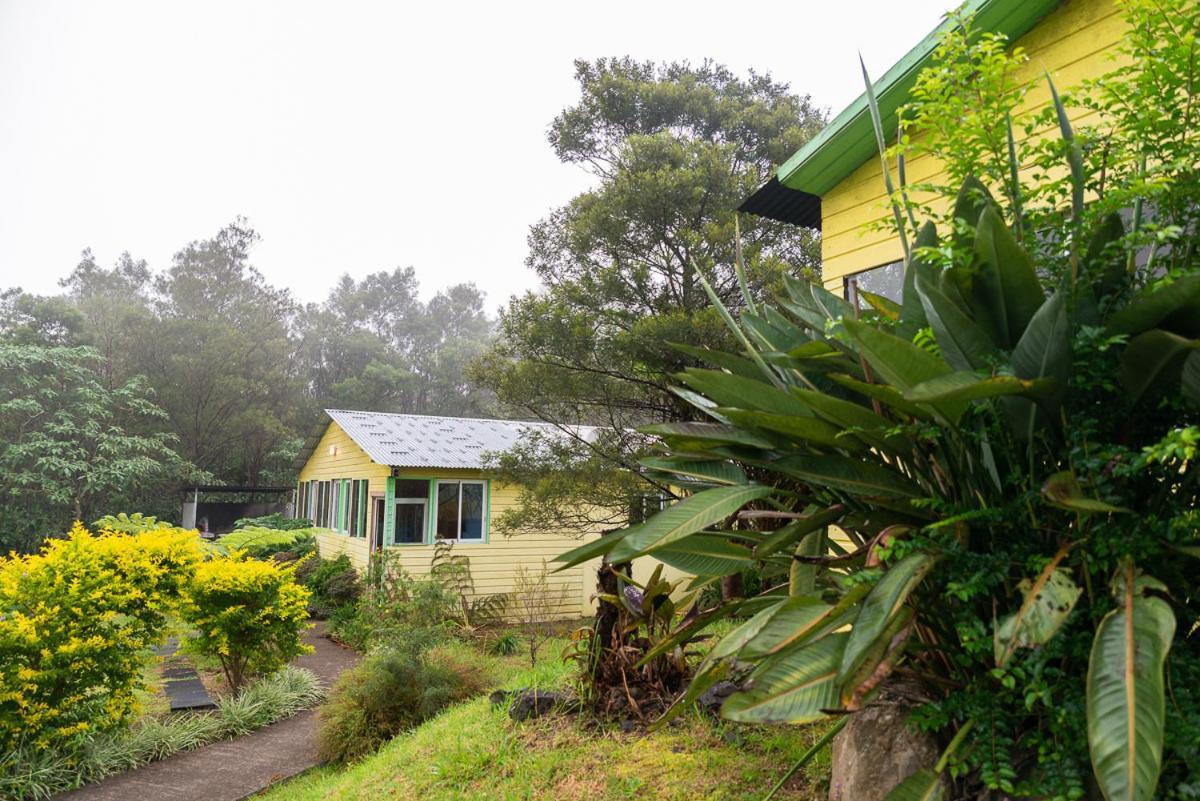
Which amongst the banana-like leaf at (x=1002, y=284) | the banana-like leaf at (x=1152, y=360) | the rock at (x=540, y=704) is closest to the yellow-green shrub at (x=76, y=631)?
the rock at (x=540, y=704)

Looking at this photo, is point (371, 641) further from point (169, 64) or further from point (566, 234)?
point (169, 64)

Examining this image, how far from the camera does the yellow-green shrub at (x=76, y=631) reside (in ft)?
19.3

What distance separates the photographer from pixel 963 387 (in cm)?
153

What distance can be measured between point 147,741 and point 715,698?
17.9 feet

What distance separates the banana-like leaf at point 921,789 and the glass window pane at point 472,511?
1250cm

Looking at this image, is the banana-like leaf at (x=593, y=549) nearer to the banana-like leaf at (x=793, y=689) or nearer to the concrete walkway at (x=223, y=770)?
the banana-like leaf at (x=793, y=689)

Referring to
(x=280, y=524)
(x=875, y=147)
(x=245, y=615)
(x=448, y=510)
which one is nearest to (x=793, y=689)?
(x=875, y=147)

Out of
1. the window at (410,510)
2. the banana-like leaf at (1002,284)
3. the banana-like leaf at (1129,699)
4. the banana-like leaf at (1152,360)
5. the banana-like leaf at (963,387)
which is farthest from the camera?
the window at (410,510)

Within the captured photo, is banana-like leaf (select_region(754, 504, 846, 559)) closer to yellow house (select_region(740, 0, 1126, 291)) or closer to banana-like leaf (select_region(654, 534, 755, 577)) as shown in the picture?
banana-like leaf (select_region(654, 534, 755, 577))

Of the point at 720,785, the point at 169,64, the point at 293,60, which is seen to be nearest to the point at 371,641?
the point at 720,785

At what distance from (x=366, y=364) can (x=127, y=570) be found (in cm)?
3484

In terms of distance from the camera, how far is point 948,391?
60.3 inches

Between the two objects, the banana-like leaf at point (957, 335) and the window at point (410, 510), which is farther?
the window at point (410, 510)

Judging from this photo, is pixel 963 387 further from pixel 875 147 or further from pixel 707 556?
pixel 875 147
